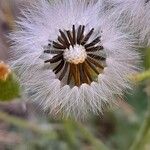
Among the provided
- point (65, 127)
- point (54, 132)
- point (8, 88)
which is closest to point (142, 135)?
point (65, 127)

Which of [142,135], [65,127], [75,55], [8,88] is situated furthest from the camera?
[65,127]

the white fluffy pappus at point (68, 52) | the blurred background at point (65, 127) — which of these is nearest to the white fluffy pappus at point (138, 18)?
the white fluffy pappus at point (68, 52)

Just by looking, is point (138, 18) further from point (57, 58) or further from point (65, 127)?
point (65, 127)

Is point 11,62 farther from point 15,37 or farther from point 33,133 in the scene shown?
point 33,133

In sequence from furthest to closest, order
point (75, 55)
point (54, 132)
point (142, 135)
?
1. point (54, 132)
2. point (142, 135)
3. point (75, 55)

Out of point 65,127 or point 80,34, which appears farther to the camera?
point 65,127

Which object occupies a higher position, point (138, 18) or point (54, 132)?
point (138, 18)

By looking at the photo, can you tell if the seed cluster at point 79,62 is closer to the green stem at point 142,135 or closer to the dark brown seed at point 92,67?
the dark brown seed at point 92,67

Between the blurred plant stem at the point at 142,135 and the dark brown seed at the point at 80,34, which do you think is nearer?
the dark brown seed at the point at 80,34
